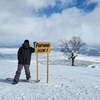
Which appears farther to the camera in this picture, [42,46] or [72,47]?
[72,47]

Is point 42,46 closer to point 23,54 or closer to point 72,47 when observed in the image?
point 23,54

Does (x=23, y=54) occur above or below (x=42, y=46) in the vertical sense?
below

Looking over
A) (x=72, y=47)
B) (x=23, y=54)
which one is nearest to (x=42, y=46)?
(x=23, y=54)

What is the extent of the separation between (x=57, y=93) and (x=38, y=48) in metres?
2.39

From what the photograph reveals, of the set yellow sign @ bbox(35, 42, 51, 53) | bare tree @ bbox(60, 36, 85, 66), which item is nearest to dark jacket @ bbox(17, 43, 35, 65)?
yellow sign @ bbox(35, 42, 51, 53)

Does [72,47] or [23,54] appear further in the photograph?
[72,47]

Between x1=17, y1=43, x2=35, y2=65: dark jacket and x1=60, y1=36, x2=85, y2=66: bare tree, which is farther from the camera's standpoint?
x1=60, y1=36, x2=85, y2=66: bare tree

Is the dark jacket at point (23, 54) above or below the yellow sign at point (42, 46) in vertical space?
below

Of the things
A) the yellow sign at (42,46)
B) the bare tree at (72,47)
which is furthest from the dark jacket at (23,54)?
the bare tree at (72,47)

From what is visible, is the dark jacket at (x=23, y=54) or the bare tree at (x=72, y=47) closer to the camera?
the dark jacket at (x=23, y=54)

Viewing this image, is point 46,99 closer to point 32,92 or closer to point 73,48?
point 32,92

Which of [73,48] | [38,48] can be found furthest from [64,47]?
[38,48]

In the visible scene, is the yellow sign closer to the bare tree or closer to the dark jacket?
the dark jacket

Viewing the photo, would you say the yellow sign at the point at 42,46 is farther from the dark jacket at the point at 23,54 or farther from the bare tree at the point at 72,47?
the bare tree at the point at 72,47
